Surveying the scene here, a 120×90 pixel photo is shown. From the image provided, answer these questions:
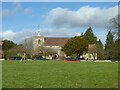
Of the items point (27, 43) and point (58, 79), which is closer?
point (58, 79)

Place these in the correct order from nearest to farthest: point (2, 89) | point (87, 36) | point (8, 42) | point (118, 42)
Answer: point (2, 89), point (118, 42), point (8, 42), point (87, 36)

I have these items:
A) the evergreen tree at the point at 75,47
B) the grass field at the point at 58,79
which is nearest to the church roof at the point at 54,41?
the evergreen tree at the point at 75,47

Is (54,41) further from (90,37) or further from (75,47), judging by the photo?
(75,47)

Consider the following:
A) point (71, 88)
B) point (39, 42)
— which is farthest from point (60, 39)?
point (71, 88)

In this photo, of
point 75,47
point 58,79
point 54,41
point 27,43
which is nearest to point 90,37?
point 75,47

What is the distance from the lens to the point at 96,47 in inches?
3319

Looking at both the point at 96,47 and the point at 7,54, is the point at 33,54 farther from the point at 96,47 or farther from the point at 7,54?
the point at 96,47

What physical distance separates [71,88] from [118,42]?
2697 cm

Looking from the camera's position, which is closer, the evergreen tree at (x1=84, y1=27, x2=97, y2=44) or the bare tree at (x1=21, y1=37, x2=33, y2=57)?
the bare tree at (x1=21, y1=37, x2=33, y2=57)

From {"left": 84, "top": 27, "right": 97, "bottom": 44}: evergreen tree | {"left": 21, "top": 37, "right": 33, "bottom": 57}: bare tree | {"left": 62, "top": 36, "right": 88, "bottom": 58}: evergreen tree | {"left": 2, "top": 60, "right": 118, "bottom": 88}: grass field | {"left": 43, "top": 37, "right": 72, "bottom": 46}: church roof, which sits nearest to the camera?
{"left": 2, "top": 60, "right": 118, "bottom": 88}: grass field

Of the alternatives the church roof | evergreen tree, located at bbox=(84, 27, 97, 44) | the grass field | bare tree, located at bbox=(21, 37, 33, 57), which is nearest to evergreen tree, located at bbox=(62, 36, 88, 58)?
bare tree, located at bbox=(21, 37, 33, 57)

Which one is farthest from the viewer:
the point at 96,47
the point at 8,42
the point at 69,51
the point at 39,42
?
the point at 39,42

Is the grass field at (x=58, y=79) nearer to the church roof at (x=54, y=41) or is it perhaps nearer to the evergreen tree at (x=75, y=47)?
the evergreen tree at (x=75, y=47)

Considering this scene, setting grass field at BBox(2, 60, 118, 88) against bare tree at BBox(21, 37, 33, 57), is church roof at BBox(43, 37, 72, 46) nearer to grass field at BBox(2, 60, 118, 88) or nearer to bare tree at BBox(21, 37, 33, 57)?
bare tree at BBox(21, 37, 33, 57)
